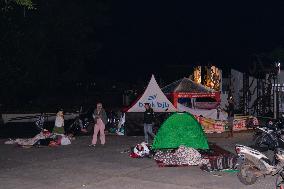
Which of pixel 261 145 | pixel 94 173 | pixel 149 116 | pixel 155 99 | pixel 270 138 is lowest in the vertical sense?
pixel 94 173

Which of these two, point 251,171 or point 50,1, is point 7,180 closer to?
point 251,171

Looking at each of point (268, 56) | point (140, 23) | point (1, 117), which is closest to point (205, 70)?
point (268, 56)

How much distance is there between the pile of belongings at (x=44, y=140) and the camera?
17672 mm

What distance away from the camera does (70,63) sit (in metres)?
49.2

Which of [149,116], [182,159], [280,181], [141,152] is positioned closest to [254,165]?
[280,181]

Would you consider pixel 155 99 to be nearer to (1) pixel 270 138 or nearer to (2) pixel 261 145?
(2) pixel 261 145

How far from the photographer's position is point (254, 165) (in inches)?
416

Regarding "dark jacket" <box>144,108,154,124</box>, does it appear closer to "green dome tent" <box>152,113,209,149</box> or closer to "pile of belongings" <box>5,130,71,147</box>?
"green dome tent" <box>152,113,209,149</box>

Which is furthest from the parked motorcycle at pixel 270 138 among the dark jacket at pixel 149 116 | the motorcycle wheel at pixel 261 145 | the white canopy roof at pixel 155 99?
the white canopy roof at pixel 155 99

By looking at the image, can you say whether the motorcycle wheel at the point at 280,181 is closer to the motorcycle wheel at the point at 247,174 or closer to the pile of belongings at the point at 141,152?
the motorcycle wheel at the point at 247,174

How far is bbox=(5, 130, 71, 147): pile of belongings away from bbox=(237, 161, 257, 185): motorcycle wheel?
906 centimetres

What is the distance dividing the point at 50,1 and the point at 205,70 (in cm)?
2191

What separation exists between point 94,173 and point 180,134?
12.7 feet

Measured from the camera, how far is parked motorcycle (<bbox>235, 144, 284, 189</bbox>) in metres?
10.3
